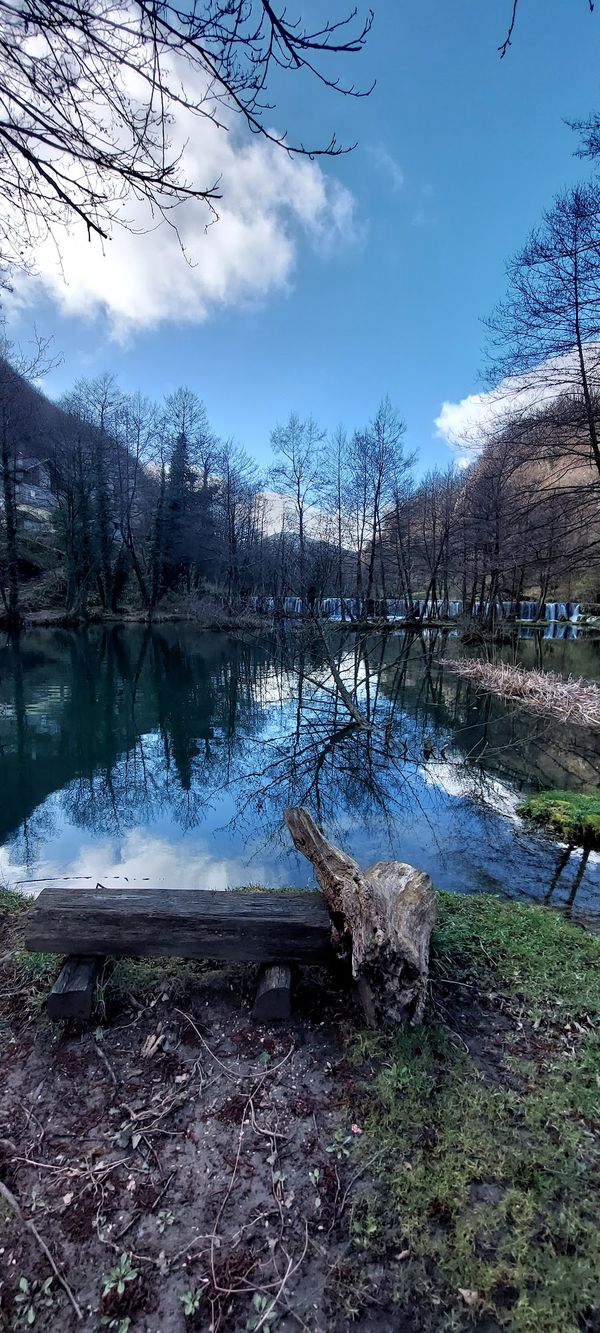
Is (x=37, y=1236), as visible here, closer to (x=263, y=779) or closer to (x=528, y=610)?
(x=263, y=779)

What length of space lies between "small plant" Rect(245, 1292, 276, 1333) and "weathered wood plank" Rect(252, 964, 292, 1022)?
1.10 meters

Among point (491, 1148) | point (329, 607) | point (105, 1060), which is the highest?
point (329, 607)

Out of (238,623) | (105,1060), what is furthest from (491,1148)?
(238,623)

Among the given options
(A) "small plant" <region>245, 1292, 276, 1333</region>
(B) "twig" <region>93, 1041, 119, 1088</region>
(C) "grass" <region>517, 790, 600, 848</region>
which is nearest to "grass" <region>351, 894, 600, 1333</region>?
(A) "small plant" <region>245, 1292, 276, 1333</region>

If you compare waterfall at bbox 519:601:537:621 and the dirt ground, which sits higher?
waterfall at bbox 519:601:537:621

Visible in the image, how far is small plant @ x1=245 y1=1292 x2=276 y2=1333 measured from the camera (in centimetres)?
145

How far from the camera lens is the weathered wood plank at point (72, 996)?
8.43 ft

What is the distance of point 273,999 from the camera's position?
2.60 meters

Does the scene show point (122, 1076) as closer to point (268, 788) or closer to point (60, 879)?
point (60, 879)

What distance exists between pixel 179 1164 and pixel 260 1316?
1.88ft

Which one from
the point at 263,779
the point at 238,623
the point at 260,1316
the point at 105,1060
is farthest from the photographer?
the point at 238,623

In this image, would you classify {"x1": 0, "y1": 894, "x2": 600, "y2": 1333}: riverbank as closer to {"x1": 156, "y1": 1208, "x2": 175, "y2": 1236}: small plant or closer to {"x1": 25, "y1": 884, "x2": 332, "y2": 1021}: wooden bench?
{"x1": 156, "y1": 1208, "x2": 175, "y2": 1236}: small plant

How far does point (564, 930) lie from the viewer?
11.7 ft

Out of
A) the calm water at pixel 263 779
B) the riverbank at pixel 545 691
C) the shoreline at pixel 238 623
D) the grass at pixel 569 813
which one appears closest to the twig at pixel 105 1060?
the calm water at pixel 263 779
